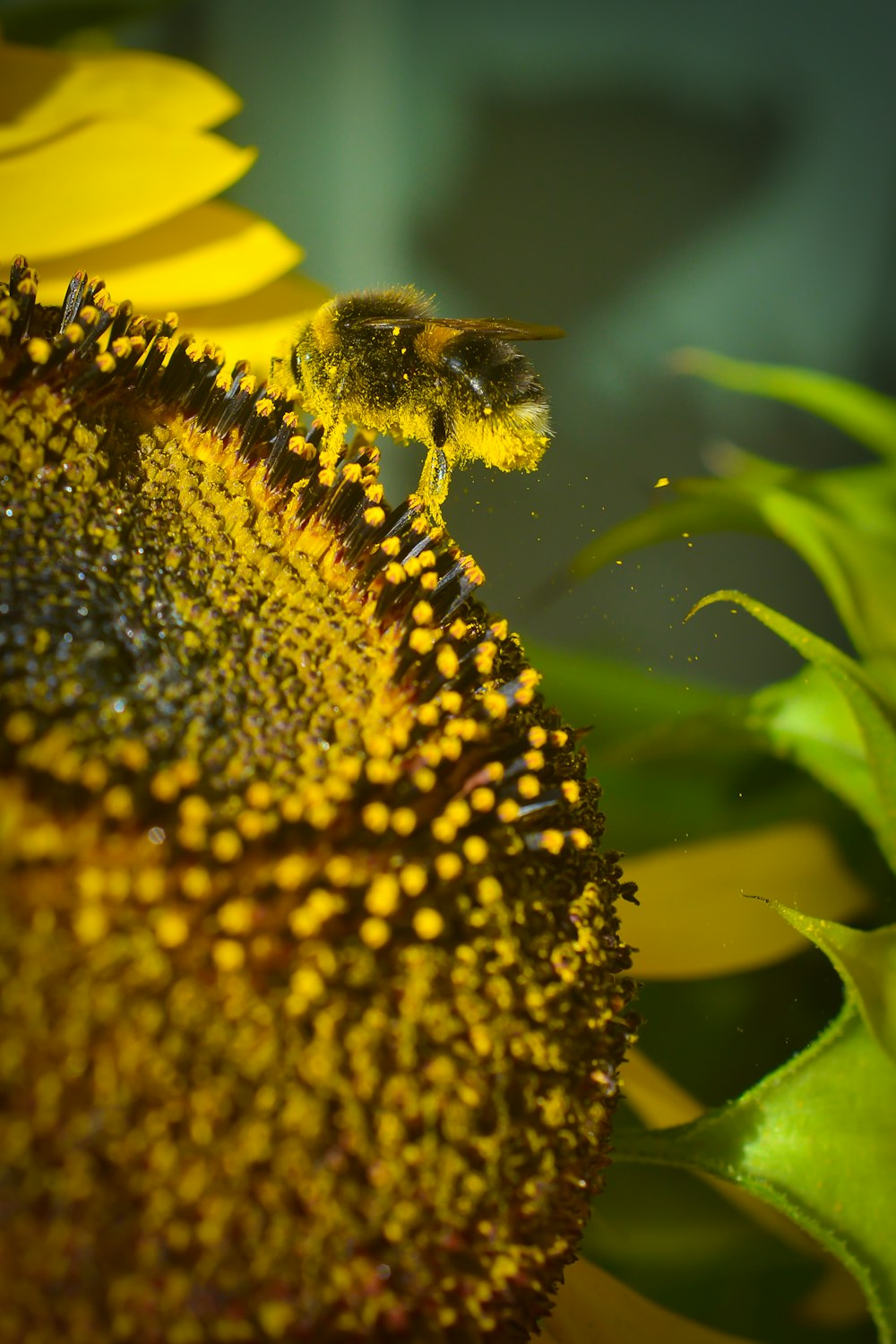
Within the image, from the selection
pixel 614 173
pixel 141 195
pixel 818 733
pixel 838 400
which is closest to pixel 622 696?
pixel 818 733

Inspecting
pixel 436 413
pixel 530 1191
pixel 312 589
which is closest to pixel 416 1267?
pixel 530 1191

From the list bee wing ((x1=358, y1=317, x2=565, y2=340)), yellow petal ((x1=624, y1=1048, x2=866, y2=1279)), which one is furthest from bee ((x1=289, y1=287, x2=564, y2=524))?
yellow petal ((x1=624, y1=1048, x2=866, y2=1279))

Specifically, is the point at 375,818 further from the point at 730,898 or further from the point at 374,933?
the point at 730,898

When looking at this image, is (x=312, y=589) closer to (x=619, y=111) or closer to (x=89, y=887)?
(x=89, y=887)

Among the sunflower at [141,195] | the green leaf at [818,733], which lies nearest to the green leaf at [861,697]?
the green leaf at [818,733]

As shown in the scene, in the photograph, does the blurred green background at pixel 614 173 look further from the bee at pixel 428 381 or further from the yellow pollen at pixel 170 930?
the yellow pollen at pixel 170 930

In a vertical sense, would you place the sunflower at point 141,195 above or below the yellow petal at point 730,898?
above

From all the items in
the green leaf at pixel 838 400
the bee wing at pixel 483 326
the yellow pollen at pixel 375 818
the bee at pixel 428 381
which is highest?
the green leaf at pixel 838 400
